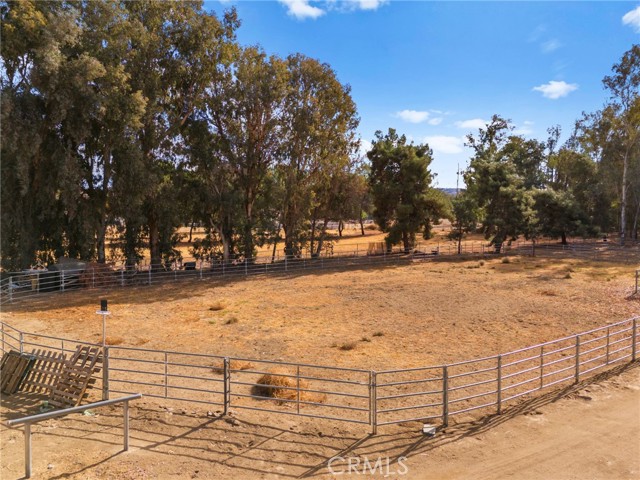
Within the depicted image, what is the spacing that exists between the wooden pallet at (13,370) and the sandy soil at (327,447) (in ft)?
3.19

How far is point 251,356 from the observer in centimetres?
1380

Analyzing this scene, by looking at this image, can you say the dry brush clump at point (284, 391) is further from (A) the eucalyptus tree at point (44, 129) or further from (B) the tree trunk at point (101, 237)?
(B) the tree trunk at point (101, 237)

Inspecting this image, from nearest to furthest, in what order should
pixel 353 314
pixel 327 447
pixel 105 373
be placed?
pixel 327 447 → pixel 105 373 → pixel 353 314

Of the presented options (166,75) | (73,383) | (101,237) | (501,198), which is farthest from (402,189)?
(73,383)

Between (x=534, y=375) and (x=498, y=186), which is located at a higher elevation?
(x=498, y=186)

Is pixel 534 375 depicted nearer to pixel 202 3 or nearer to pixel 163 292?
pixel 163 292

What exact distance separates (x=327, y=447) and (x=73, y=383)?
5845mm

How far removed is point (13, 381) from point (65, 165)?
721 inches

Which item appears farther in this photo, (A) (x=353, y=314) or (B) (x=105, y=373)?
(A) (x=353, y=314)

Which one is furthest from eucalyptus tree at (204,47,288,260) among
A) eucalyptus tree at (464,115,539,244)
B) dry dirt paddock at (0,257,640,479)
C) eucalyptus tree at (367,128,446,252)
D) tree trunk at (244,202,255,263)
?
eucalyptus tree at (464,115,539,244)

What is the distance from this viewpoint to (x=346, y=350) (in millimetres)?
14320

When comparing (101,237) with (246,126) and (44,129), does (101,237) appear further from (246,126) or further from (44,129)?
(246,126)

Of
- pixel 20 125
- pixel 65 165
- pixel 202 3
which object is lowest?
pixel 65 165

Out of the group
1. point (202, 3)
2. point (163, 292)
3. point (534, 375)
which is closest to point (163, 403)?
point (534, 375)
